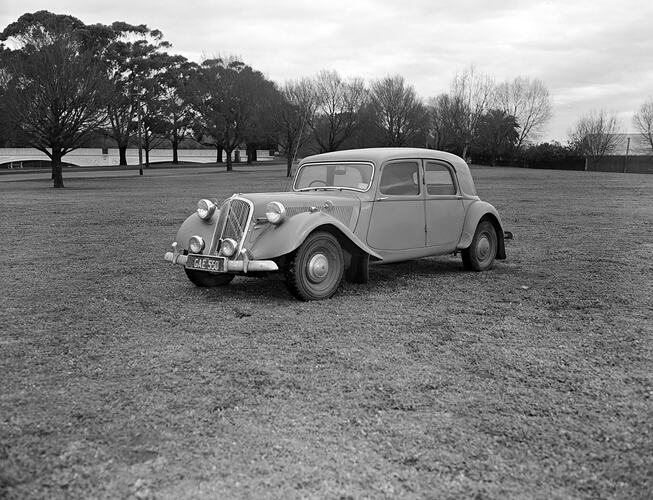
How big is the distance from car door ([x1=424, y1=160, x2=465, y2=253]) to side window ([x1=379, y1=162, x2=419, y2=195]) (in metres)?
0.18

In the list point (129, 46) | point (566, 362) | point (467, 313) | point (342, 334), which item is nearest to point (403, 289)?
point (467, 313)

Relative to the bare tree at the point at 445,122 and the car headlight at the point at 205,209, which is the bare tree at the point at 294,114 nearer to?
the bare tree at the point at 445,122

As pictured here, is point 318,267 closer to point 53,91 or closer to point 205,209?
point 205,209

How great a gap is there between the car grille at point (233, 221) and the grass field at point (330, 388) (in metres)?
0.64

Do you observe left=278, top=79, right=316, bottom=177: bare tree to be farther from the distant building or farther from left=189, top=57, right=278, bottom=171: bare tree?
the distant building

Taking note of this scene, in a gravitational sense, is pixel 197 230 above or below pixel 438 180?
below

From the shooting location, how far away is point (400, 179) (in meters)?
6.75

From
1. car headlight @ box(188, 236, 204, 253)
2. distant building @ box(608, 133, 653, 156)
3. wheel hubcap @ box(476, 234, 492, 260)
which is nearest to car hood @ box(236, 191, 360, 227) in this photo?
car headlight @ box(188, 236, 204, 253)

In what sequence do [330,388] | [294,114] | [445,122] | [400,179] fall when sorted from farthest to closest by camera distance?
[445,122] < [294,114] < [400,179] < [330,388]

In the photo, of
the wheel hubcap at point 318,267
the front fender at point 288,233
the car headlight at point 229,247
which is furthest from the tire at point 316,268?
the car headlight at point 229,247

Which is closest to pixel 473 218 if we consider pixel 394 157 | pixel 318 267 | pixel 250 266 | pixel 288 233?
pixel 394 157

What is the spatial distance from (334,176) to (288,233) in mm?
1520

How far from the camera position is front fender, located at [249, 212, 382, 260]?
5.46m

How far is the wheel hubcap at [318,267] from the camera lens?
18.9 feet
